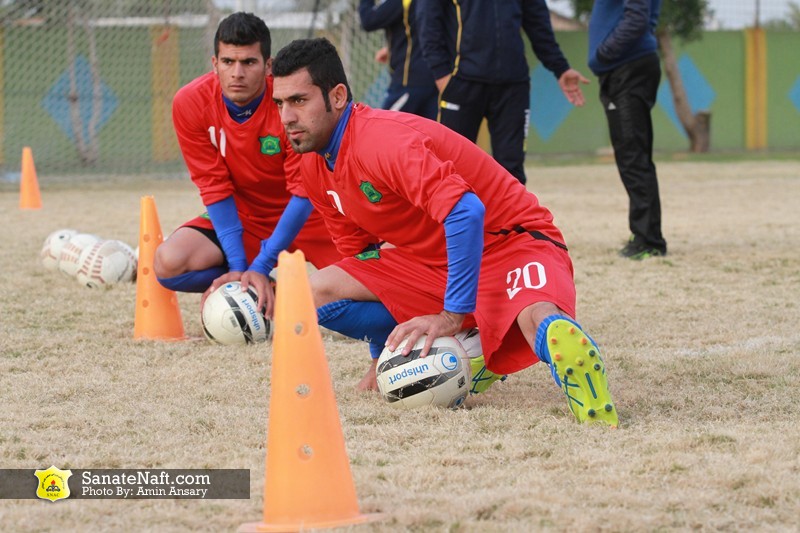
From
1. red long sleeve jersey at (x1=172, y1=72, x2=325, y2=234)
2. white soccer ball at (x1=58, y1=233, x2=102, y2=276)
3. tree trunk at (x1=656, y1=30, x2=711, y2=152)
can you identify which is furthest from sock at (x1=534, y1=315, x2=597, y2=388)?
tree trunk at (x1=656, y1=30, x2=711, y2=152)

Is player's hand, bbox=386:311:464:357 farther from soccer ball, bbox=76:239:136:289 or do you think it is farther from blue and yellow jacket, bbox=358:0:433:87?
blue and yellow jacket, bbox=358:0:433:87

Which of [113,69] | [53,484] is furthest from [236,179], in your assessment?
[113,69]

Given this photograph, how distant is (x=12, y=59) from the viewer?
64.1ft

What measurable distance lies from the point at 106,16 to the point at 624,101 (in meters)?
13.3

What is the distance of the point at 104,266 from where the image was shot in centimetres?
685

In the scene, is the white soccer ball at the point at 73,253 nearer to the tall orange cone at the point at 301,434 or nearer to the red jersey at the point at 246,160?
the red jersey at the point at 246,160

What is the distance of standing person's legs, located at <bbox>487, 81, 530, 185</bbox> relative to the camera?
7070 mm

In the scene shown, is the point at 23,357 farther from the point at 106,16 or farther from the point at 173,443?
the point at 106,16

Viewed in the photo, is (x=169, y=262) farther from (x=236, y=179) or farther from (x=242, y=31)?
(x=242, y=31)

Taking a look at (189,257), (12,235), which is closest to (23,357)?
(189,257)

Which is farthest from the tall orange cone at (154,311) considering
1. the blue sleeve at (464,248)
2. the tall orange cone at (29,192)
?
the tall orange cone at (29,192)

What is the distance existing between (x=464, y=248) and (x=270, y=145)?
2037mm

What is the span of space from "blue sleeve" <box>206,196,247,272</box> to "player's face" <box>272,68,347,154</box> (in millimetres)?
1691

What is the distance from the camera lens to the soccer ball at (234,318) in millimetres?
5094
